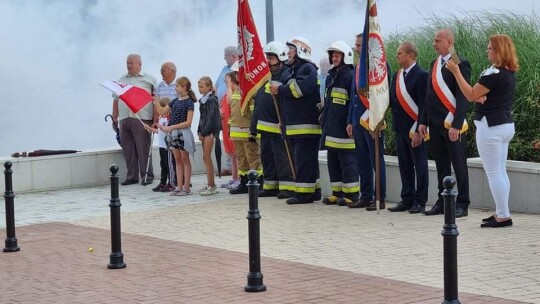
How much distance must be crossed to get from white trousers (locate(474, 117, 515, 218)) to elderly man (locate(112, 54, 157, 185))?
6922 millimetres

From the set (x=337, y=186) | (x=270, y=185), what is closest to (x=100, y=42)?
(x=270, y=185)

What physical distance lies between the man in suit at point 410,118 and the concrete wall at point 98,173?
0.54m

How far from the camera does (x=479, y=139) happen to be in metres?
12.3

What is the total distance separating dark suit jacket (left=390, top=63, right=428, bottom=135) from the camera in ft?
44.5

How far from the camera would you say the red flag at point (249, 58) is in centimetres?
1498

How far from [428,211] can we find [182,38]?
36.8ft

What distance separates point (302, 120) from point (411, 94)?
1804 millimetres

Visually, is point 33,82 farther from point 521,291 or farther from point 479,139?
point 521,291

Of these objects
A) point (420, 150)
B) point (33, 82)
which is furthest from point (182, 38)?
point (420, 150)

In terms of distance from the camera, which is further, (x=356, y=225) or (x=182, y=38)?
(x=182, y=38)

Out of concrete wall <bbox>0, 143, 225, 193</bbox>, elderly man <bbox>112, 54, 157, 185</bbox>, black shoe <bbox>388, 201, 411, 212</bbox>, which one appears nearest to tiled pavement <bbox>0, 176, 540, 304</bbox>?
black shoe <bbox>388, 201, 411, 212</bbox>

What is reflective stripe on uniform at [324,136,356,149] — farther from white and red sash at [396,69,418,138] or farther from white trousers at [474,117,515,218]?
white trousers at [474,117,515,218]

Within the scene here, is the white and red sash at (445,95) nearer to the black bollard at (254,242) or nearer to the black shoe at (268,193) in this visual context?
the black shoe at (268,193)

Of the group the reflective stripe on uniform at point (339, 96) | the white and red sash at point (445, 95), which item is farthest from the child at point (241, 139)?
the white and red sash at point (445, 95)
